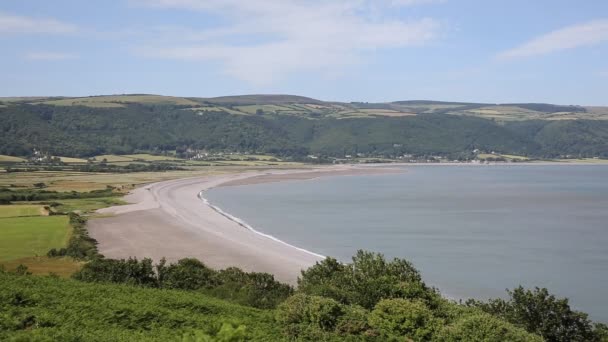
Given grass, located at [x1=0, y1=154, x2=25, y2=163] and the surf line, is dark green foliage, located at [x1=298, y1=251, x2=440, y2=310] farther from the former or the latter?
grass, located at [x1=0, y1=154, x2=25, y2=163]

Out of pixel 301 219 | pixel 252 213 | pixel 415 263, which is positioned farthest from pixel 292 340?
pixel 252 213

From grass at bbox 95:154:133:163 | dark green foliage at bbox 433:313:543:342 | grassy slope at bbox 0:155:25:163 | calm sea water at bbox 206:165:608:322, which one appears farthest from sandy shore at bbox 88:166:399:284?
grass at bbox 95:154:133:163

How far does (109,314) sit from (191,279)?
10.5 meters

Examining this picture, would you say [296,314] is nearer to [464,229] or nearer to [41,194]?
[464,229]

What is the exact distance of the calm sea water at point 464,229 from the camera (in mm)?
40125

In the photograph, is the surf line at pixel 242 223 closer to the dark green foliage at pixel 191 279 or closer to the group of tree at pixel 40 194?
the group of tree at pixel 40 194

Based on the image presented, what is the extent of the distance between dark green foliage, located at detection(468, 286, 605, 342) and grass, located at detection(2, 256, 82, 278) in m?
22.0

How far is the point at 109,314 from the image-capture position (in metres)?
18.5

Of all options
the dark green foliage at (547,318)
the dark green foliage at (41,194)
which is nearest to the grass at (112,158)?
the dark green foliage at (41,194)

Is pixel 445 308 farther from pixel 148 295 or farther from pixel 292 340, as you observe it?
pixel 148 295

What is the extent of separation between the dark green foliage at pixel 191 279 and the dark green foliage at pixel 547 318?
29.1 feet

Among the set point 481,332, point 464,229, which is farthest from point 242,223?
point 481,332

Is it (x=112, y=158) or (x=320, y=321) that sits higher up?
(x=320, y=321)

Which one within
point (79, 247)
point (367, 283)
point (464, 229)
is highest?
point (367, 283)
